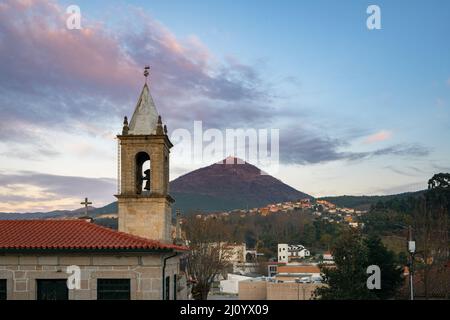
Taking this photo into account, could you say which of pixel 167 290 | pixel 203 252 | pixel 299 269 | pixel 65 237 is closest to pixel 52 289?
pixel 65 237

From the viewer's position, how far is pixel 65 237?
69.8ft

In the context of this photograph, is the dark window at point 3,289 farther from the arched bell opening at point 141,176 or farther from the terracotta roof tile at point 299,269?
the terracotta roof tile at point 299,269

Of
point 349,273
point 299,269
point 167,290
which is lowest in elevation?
point 299,269

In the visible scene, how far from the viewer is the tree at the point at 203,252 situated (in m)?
61.2

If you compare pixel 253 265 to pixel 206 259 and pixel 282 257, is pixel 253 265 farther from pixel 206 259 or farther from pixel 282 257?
pixel 206 259

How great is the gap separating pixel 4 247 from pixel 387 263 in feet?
109

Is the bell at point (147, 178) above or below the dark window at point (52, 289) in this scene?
above

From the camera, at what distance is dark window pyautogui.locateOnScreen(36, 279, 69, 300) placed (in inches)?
810

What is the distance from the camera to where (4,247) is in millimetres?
20344

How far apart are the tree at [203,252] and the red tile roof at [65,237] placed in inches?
1349

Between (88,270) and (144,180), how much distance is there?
19.2 ft

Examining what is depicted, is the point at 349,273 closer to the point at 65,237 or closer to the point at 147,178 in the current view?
the point at 147,178

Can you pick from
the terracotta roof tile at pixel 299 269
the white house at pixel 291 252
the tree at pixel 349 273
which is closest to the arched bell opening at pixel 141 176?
the tree at pixel 349 273
